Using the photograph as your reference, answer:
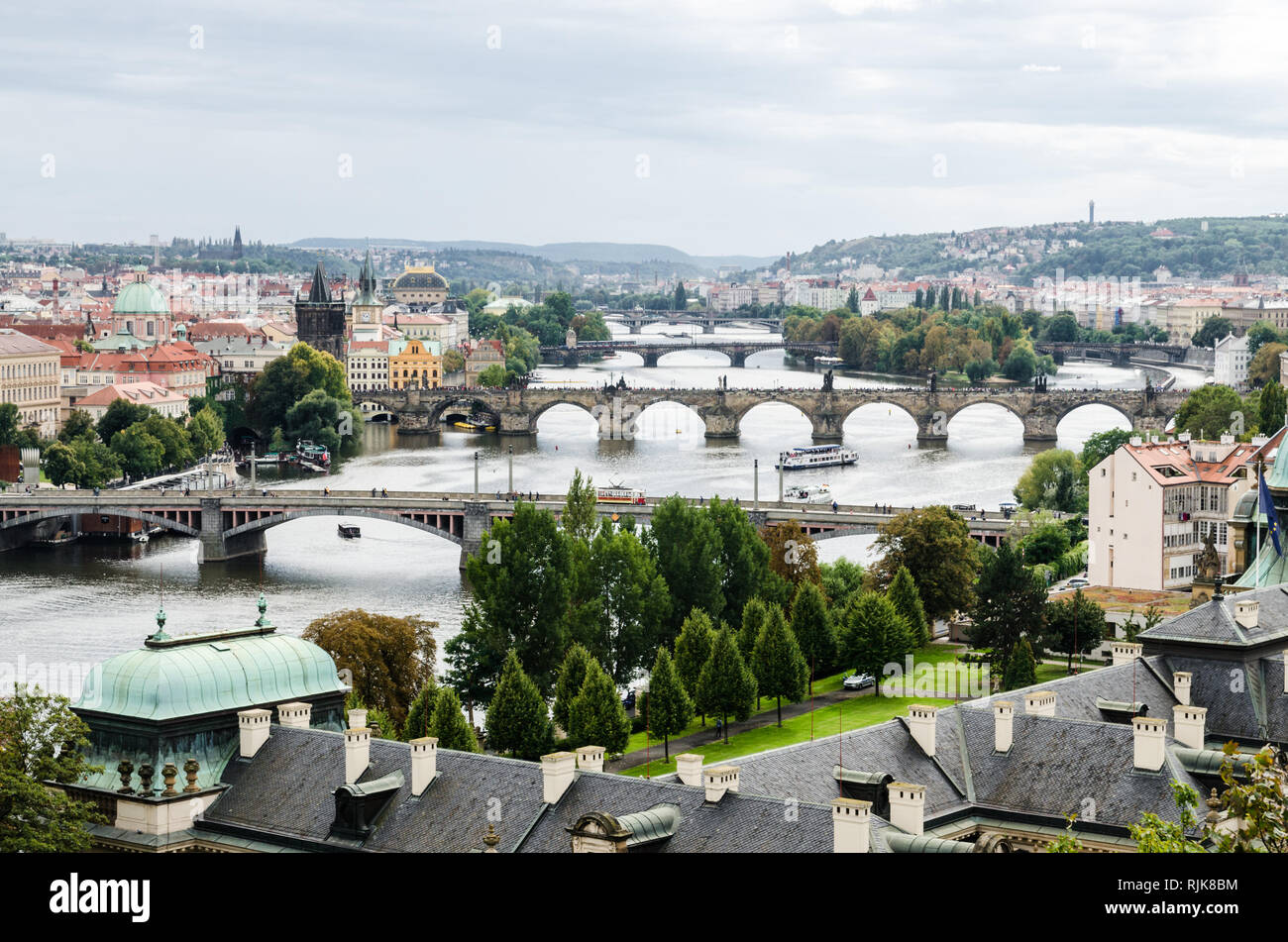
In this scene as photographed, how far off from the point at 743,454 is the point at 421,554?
34.8 metres

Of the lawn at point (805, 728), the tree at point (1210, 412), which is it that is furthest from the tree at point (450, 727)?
the tree at point (1210, 412)

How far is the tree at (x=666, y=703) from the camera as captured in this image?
3850 cm

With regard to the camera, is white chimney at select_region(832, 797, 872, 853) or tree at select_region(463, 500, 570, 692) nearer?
white chimney at select_region(832, 797, 872, 853)

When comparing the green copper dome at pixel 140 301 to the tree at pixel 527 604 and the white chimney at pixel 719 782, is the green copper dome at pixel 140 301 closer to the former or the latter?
the tree at pixel 527 604

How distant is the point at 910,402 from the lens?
116688 mm

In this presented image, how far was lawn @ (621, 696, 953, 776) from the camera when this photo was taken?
123 ft

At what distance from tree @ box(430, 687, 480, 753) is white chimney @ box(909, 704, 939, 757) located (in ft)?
30.6

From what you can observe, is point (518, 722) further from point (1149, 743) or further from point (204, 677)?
point (1149, 743)

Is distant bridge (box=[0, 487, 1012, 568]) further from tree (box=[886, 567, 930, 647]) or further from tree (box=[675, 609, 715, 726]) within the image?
tree (box=[675, 609, 715, 726])

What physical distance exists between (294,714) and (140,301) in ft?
376

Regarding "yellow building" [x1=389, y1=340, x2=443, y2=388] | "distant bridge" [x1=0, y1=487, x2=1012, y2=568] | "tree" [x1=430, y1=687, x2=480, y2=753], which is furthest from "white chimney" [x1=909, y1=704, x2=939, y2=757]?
"yellow building" [x1=389, y1=340, x2=443, y2=388]

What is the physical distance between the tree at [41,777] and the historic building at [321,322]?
119 meters
